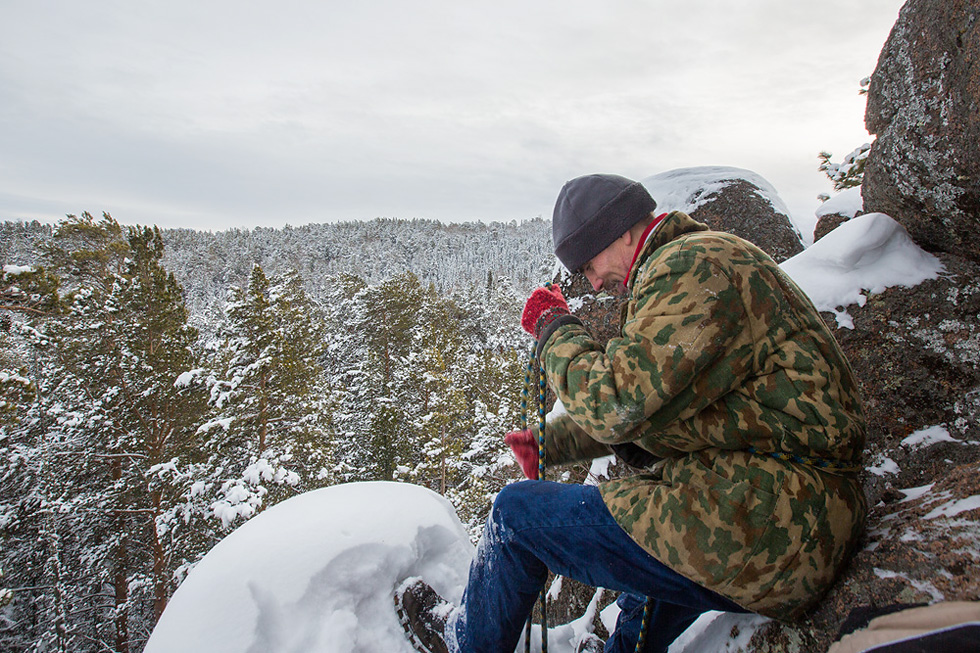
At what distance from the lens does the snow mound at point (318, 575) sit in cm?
Result: 253

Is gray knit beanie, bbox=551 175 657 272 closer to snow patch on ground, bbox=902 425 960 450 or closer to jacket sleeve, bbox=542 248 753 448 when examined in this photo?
jacket sleeve, bbox=542 248 753 448

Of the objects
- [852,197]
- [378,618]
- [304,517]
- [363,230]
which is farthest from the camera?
[363,230]

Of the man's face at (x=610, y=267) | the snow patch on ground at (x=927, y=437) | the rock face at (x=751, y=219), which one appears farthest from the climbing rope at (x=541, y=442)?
the rock face at (x=751, y=219)

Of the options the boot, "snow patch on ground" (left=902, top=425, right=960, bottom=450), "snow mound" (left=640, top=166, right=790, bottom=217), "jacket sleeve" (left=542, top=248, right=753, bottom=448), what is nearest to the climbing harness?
"jacket sleeve" (left=542, top=248, right=753, bottom=448)

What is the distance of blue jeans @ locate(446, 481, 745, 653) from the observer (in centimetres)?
179

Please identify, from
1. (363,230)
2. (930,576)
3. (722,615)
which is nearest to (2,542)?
(722,615)

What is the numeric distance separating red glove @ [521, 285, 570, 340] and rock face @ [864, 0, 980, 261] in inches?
97.0

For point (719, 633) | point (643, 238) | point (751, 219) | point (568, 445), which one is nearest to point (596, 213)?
point (643, 238)

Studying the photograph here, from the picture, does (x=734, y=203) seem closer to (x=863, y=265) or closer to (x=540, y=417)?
(x=863, y=265)

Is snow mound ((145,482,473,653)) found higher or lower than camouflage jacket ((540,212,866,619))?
lower

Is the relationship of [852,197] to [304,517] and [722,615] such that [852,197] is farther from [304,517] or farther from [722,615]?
[304,517]

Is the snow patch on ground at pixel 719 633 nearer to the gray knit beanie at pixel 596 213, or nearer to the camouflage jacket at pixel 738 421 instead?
the camouflage jacket at pixel 738 421

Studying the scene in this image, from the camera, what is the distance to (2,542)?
12.7m

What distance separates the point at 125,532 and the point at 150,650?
1548 cm
